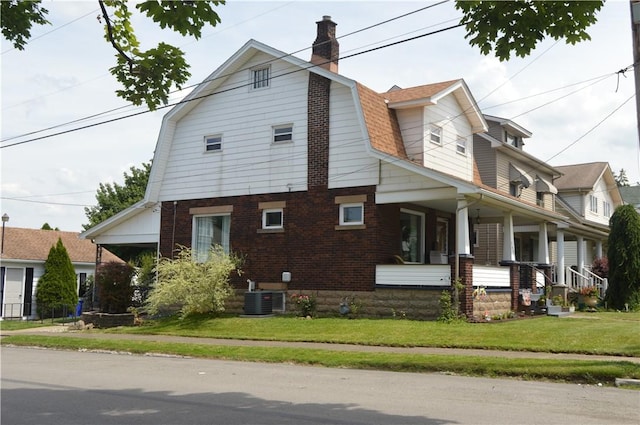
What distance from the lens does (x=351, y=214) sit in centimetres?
2073

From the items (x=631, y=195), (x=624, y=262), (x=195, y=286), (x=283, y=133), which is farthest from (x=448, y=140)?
(x=631, y=195)

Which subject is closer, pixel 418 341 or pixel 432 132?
pixel 418 341

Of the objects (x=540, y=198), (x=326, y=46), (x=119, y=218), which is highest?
(x=326, y=46)

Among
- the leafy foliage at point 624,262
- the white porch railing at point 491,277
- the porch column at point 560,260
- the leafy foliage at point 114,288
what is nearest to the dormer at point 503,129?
the porch column at point 560,260

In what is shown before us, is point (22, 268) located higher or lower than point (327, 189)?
lower

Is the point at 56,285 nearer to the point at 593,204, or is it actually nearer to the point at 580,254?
the point at 580,254

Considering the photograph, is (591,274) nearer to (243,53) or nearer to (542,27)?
(243,53)

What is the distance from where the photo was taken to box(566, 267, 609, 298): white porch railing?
2785 cm

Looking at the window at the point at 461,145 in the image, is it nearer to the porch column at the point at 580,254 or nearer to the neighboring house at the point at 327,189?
the neighboring house at the point at 327,189

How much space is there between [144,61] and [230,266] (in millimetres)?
14489

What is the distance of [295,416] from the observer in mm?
7660

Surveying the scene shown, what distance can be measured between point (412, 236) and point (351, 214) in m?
2.72

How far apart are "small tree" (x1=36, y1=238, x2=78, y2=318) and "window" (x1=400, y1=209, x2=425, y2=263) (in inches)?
684

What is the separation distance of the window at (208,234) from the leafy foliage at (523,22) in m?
16.7
